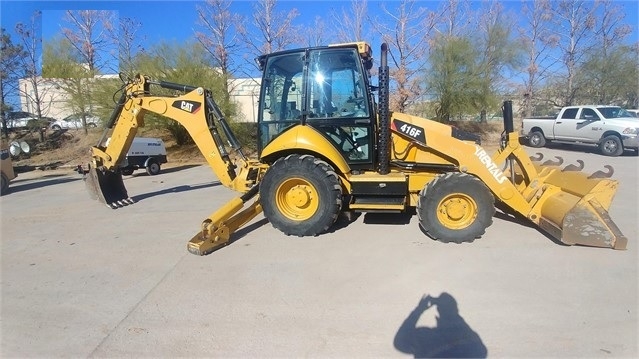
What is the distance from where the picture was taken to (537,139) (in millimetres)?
16812

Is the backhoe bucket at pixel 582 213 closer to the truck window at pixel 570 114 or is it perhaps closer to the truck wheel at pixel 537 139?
the truck window at pixel 570 114

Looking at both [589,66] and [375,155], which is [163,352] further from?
[589,66]

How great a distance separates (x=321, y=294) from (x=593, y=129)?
1548 cm

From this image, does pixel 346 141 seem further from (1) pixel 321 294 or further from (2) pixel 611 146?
(2) pixel 611 146

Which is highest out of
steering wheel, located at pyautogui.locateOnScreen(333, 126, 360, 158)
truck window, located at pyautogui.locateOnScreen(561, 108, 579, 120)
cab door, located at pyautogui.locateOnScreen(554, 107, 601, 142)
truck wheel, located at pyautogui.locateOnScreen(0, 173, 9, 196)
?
truck window, located at pyautogui.locateOnScreen(561, 108, 579, 120)

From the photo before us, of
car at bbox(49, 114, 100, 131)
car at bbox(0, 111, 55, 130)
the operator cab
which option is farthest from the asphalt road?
car at bbox(0, 111, 55, 130)

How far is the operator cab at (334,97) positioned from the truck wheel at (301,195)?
0.59 meters

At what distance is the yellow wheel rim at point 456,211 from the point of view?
15.3ft

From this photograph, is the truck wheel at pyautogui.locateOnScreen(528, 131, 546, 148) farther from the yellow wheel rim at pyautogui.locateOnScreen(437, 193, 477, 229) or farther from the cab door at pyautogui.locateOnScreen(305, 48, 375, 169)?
the cab door at pyautogui.locateOnScreen(305, 48, 375, 169)

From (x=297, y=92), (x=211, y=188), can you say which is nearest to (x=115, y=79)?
(x=211, y=188)

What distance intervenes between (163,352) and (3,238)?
16.2ft

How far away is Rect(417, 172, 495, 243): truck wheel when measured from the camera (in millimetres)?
4590

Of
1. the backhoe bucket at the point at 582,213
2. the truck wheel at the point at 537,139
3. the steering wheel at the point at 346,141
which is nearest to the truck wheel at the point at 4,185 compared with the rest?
the steering wheel at the point at 346,141

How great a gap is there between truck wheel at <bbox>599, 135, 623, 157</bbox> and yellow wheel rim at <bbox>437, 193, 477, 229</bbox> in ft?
41.2
